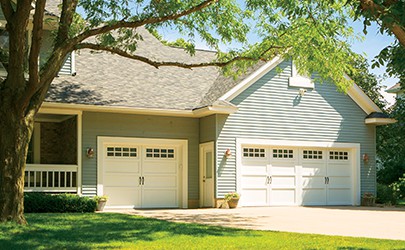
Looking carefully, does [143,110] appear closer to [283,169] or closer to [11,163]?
[283,169]

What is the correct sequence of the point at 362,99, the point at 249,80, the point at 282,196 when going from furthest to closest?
the point at 362,99 → the point at 282,196 → the point at 249,80

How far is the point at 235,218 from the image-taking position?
1623 centimetres

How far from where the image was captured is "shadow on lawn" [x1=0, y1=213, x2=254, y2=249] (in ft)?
32.4

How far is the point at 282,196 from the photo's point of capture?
22.4 m

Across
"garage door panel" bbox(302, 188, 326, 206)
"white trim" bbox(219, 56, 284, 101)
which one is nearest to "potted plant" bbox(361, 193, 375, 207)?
"garage door panel" bbox(302, 188, 326, 206)

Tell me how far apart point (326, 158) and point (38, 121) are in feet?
35.9

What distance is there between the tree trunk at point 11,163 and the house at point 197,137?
5.96 m

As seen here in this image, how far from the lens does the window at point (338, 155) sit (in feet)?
77.6

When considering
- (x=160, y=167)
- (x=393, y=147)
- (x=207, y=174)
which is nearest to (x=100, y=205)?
(x=160, y=167)

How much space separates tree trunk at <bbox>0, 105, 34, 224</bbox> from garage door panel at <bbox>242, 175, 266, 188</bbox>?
1049 centimetres

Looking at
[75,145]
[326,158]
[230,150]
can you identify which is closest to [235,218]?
[230,150]

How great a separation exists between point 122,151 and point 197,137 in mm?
2829

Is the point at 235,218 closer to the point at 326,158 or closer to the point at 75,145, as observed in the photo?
the point at 75,145

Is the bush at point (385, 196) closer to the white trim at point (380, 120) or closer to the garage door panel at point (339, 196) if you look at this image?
the garage door panel at point (339, 196)
